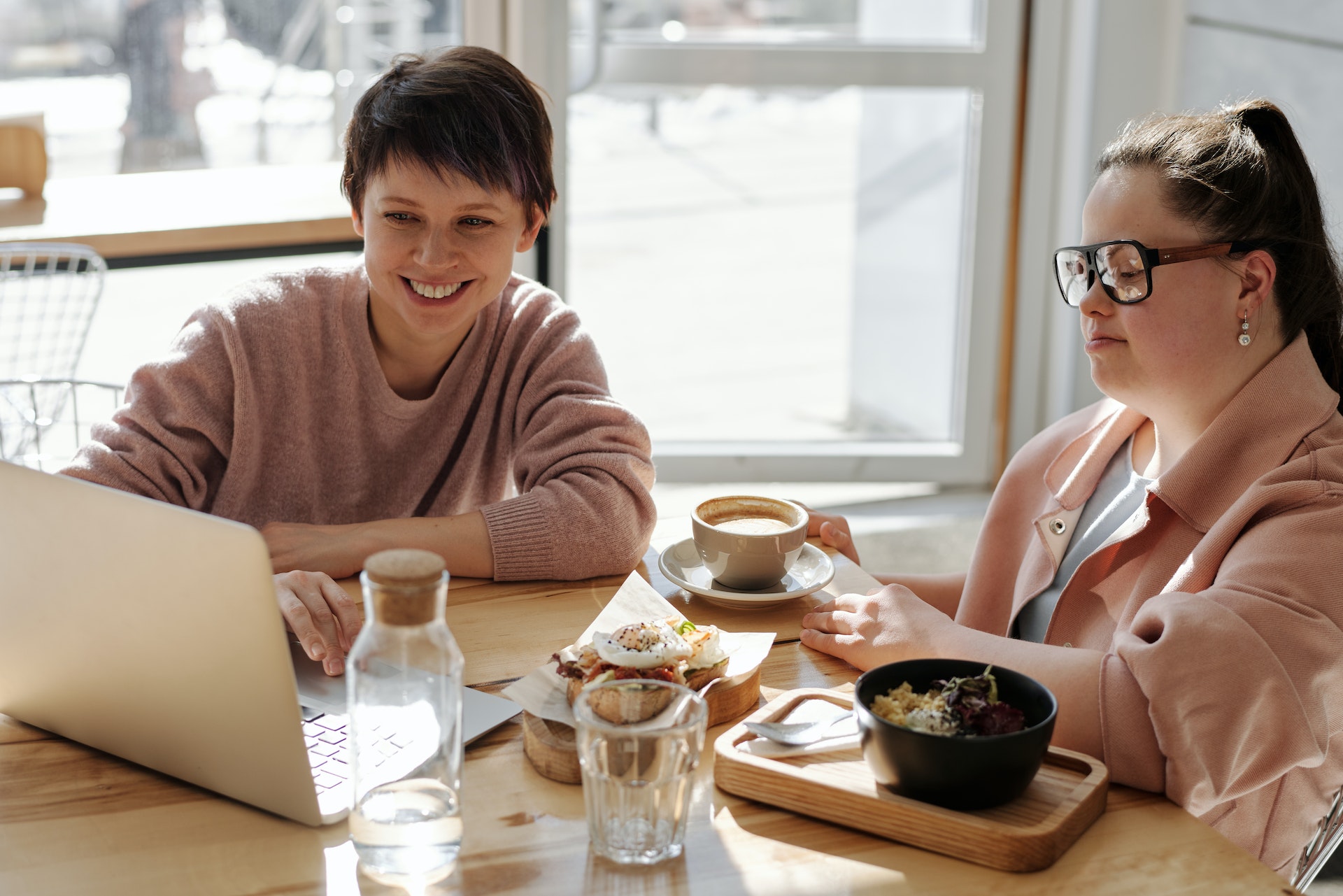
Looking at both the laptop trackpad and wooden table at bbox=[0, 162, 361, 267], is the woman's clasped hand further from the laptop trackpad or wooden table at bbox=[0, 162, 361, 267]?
wooden table at bbox=[0, 162, 361, 267]

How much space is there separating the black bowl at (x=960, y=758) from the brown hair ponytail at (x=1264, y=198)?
1.83ft

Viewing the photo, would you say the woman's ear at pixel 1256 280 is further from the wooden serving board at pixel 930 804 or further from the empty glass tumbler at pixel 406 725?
the empty glass tumbler at pixel 406 725

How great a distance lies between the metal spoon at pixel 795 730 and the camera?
0.97 metres

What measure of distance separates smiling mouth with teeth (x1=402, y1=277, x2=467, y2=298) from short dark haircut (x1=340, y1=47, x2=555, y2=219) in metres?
0.12

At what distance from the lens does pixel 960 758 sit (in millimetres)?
860

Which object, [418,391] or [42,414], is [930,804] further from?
[42,414]

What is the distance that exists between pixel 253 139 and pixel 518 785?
2666 millimetres

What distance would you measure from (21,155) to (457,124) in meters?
1.94

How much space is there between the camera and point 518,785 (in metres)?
0.96

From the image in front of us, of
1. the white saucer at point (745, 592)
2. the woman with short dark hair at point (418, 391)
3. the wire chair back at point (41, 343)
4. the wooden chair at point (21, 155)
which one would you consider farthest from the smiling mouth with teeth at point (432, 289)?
the wooden chair at point (21, 155)

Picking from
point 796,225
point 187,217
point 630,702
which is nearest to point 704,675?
point 630,702

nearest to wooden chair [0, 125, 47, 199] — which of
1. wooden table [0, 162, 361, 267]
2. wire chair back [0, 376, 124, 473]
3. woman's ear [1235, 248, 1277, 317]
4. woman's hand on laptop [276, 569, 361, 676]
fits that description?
wooden table [0, 162, 361, 267]

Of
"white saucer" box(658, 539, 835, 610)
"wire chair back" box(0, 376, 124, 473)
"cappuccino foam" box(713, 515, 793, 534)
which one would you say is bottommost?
"wire chair back" box(0, 376, 124, 473)

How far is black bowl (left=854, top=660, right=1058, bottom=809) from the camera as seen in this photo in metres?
0.86
